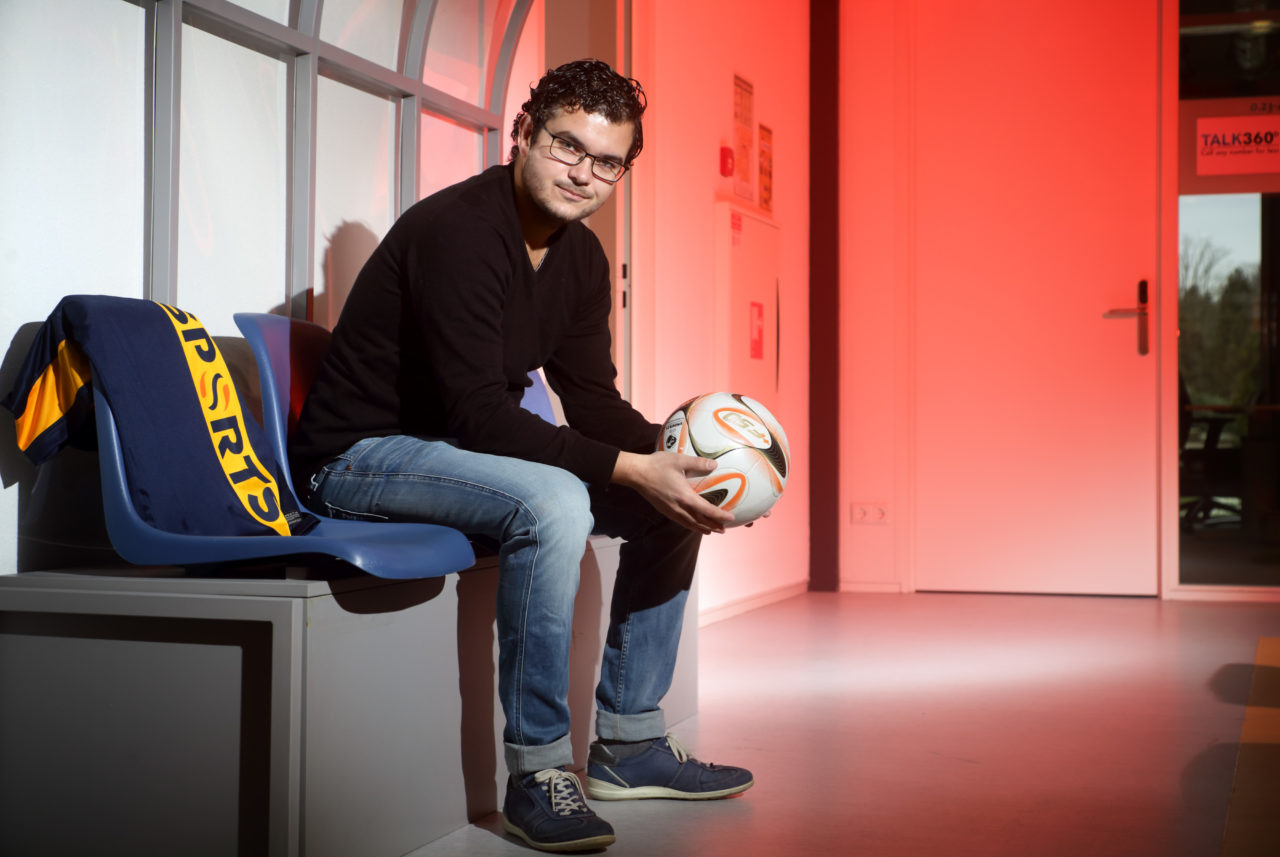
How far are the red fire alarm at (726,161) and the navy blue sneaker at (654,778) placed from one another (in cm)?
294

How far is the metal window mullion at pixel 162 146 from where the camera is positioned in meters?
2.28

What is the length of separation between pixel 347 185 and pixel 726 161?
2079 millimetres

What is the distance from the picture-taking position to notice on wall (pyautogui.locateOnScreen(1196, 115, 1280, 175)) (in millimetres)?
5203

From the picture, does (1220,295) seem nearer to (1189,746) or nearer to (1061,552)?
(1061,552)

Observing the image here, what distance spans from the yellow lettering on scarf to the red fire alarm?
300 cm

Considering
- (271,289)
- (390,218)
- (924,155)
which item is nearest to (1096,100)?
(924,155)

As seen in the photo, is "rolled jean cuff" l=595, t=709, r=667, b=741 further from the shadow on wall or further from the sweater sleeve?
the shadow on wall

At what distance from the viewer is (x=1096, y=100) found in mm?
5398

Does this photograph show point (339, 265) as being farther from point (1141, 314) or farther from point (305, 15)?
point (1141, 314)

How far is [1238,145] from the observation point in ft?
17.2

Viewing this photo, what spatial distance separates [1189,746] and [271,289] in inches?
83.3

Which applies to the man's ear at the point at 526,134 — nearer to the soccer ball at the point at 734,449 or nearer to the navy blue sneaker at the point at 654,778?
the soccer ball at the point at 734,449

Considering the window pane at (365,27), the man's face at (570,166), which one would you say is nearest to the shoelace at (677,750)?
the man's face at (570,166)

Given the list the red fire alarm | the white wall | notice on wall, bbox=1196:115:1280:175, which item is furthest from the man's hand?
notice on wall, bbox=1196:115:1280:175
